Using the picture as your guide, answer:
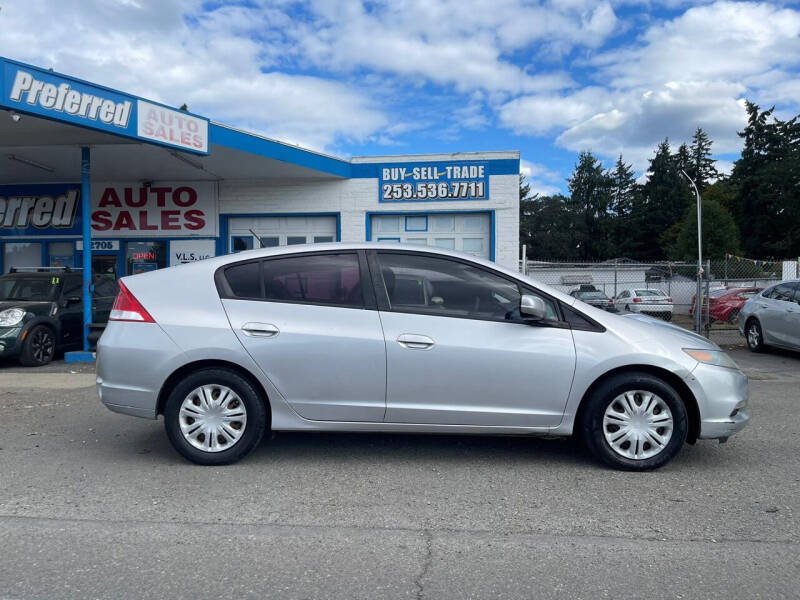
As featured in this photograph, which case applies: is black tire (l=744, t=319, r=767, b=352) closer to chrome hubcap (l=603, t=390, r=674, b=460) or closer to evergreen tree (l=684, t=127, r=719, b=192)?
chrome hubcap (l=603, t=390, r=674, b=460)

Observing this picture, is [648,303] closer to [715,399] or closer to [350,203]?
[350,203]

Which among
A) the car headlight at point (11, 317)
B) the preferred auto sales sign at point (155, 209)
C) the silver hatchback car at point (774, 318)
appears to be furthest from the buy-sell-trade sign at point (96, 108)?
the silver hatchback car at point (774, 318)

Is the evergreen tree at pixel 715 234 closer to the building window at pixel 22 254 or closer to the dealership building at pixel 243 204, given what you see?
the dealership building at pixel 243 204

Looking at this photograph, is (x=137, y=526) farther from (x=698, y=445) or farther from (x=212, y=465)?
(x=698, y=445)

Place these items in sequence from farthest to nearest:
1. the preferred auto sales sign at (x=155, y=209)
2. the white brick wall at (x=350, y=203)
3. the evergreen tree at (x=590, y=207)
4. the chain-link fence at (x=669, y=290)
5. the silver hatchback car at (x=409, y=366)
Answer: the evergreen tree at (x=590, y=207) → the chain-link fence at (x=669, y=290) → the preferred auto sales sign at (x=155, y=209) → the white brick wall at (x=350, y=203) → the silver hatchback car at (x=409, y=366)

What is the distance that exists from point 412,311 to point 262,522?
1.78m

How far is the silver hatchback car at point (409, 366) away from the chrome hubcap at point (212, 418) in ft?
0.03

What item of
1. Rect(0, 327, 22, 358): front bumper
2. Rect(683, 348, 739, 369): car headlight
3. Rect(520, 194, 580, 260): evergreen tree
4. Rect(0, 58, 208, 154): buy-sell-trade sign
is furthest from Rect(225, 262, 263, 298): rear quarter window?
Rect(520, 194, 580, 260): evergreen tree

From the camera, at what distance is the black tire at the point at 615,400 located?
15.3 ft

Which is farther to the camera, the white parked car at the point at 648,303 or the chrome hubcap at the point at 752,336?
the white parked car at the point at 648,303

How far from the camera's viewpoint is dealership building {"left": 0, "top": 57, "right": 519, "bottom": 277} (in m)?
14.0

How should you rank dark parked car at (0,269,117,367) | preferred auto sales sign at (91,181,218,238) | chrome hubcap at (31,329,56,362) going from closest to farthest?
1. dark parked car at (0,269,117,367)
2. chrome hubcap at (31,329,56,362)
3. preferred auto sales sign at (91,181,218,238)

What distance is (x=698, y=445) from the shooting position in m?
5.52

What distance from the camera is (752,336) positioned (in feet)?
39.6
